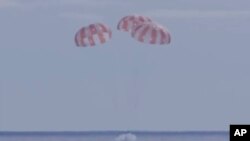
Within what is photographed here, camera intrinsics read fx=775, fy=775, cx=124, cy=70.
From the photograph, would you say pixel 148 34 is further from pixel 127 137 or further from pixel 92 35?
pixel 127 137

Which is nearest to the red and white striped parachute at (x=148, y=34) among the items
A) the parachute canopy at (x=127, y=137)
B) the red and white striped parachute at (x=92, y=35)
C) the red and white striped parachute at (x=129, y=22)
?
the red and white striped parachute at (x=129, y=22)

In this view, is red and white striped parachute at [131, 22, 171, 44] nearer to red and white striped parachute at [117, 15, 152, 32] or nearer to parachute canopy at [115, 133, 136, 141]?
red and white striped parachute at [117, 15, 152, 32]

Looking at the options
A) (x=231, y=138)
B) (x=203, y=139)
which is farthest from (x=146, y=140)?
(x=231, y=138)

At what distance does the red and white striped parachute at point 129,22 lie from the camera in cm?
1124

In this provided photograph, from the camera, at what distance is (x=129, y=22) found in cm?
1129

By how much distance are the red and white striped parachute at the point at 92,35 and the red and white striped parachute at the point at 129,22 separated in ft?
0.80

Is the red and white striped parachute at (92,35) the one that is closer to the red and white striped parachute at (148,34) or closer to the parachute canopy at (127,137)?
the red and white striped parachute at (148,34)

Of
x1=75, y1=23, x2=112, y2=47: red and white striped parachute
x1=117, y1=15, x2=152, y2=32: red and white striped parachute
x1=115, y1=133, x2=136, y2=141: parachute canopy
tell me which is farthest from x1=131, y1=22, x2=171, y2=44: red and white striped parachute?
x1=115, y1=133, x2=136, y2=141: parachute canopy

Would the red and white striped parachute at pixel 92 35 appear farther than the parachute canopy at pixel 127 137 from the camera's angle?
No

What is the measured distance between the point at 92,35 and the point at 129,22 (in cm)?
57

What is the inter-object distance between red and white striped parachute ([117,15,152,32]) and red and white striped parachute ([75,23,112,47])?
0.80 feet

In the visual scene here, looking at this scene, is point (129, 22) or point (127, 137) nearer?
point (129, 22)

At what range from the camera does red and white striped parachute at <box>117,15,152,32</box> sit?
11.2 meters

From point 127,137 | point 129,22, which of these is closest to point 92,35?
point 129,22
